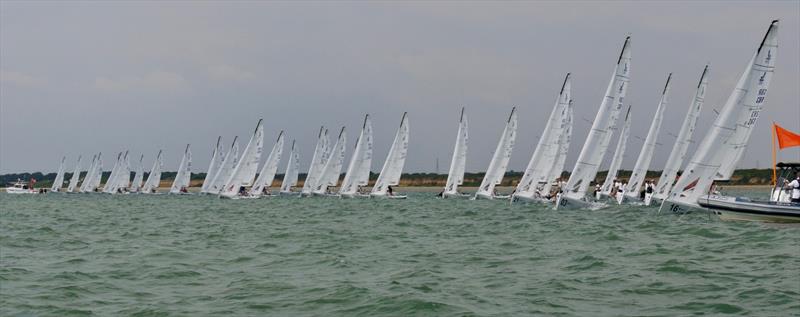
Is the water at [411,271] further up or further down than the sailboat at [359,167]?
further down

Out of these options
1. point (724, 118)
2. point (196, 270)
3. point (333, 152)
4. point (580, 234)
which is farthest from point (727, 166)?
point (333, 152)

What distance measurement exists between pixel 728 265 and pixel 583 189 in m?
24.1

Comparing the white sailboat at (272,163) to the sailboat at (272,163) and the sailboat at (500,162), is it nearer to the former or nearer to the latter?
the sailboat at (272,163)

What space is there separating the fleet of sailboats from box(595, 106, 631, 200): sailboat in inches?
2.8

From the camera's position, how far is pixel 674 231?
25.8 meters

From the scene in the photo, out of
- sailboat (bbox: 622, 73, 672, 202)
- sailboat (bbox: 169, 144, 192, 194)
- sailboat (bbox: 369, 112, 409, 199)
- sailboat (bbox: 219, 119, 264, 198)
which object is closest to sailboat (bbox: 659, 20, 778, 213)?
sailboat (bbox: 622, 73, 672, 202)

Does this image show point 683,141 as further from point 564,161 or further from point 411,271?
point 411,271

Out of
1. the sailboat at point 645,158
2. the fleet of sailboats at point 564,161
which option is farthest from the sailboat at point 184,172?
the sailboat at point 645,158

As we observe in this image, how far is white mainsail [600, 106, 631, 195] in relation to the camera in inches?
2181

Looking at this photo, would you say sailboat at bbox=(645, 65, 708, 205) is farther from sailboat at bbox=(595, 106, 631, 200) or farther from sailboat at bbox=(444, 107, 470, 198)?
sailboat at bbox=(444, 107, 470, 198)

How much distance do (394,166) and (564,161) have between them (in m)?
20.5

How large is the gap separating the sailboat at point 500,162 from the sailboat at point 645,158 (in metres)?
12.7

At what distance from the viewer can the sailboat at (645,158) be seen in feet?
168

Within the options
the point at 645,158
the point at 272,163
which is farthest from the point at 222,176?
the point at 645,158
